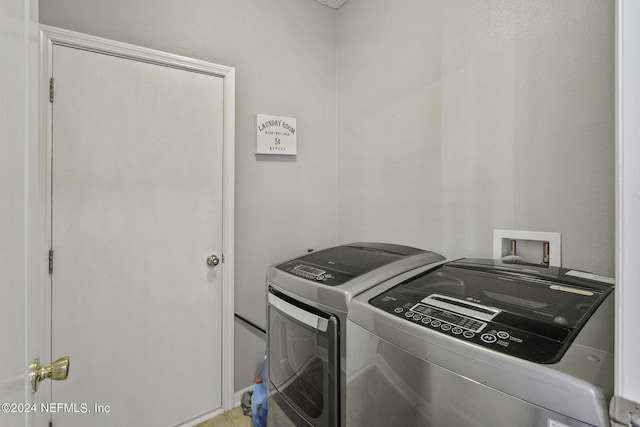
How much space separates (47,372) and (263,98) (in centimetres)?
181

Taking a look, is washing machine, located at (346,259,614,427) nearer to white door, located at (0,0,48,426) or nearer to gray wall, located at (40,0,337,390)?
white door, located at (0,0,48,426)

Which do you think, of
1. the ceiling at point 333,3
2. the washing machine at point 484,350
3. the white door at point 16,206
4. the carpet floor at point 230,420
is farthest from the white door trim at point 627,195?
the ceiling at point 333,3

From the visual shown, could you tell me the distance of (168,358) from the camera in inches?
67.4

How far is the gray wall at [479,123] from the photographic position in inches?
47.3

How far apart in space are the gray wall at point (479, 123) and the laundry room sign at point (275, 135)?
44 centimetres

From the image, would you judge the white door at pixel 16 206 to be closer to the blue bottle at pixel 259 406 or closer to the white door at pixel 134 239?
the white door at pixel 134 239

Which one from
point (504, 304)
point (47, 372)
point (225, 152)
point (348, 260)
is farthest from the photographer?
point (225, 152)

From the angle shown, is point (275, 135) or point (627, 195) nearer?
point (627, 195)

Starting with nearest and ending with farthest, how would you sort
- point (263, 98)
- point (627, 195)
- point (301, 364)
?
1. point (627, 195)
2. point (301, 364)
3. point (263, 98)

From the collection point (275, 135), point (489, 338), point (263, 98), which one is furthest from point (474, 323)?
point (263, 98)

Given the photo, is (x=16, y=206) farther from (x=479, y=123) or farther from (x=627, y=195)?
(x=479, y=123)

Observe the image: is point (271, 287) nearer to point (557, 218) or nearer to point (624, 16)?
point (557, 218)

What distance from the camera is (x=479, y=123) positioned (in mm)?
1533

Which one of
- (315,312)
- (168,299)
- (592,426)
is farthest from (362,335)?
(168,299)
